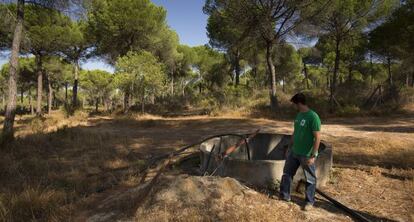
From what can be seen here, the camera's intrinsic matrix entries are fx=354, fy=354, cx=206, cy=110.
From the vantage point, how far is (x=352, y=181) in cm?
623

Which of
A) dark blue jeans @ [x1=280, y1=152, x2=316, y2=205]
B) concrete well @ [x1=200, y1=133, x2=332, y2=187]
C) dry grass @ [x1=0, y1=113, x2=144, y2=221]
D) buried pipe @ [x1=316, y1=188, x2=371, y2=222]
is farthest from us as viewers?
concrete well @ [x1=200, y1=133, x2=332, y2=187]

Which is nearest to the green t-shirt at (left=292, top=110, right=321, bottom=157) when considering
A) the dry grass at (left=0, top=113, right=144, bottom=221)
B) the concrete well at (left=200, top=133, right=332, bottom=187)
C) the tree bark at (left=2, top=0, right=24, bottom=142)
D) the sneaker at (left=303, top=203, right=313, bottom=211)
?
the sneaker at (left=303, top=203, right=313, bottom=211)

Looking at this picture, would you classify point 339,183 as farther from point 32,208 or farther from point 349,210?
point 32,208

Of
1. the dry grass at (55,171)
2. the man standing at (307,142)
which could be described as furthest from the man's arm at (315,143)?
the dry grass at (55,171)

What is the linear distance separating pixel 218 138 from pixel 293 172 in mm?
3289

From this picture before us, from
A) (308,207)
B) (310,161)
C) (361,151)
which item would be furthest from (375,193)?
(361,151)

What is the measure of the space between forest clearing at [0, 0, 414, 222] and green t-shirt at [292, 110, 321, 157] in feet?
0.05

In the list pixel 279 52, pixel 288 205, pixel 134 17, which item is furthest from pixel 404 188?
pixel 134 17

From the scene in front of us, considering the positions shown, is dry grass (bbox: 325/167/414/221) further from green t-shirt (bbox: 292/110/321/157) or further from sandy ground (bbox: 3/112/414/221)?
green t-shirt (bbox: 292/110/321/157)

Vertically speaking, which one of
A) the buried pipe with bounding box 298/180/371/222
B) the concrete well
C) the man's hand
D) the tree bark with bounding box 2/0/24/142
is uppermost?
the tree bark with bounding box 2/0/24/142

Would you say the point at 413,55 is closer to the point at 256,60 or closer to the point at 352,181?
the point at 256,60

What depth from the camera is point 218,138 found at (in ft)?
26.9

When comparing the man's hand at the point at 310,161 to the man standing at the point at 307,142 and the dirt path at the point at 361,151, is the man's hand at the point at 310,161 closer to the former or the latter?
the man standing at the point at 307,142

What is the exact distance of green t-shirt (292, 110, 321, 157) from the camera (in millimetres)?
4613
